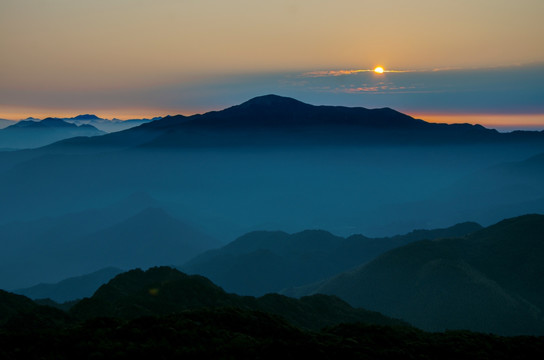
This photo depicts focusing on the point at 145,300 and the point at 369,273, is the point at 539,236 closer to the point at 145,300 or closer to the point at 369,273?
the point at 369,273

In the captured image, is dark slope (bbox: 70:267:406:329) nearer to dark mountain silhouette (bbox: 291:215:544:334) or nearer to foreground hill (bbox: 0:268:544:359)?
foreground hill (bbox: 0:268:544:359)

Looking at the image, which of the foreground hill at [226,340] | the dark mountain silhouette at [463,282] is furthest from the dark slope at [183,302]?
the dark mountain silhouette at [463,282]

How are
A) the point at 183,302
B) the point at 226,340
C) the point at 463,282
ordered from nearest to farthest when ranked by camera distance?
the point at 226,340 < the point at 183,302 < the point at 463,282

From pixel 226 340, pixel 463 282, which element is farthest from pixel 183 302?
pixel 463 282

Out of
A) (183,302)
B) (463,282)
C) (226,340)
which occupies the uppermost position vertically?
(226,340)

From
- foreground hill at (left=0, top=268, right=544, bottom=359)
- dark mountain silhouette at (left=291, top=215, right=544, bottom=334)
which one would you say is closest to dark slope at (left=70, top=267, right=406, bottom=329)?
foreground hill at (left=0, top=268, right=544, bottom=359)

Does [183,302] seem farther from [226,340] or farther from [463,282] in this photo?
[463,282]

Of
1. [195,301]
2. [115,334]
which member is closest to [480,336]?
[115,334]
